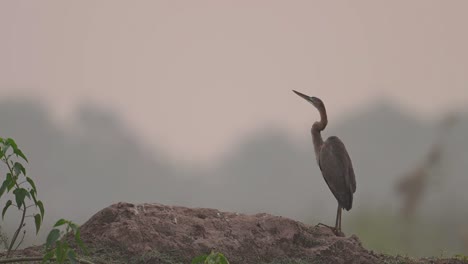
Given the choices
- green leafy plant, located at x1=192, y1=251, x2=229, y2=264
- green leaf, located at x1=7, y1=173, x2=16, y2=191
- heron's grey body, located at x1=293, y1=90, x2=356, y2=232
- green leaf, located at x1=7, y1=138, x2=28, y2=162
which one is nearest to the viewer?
green leafy plant, located at x1=192, y1=251, x2=229, y2=264

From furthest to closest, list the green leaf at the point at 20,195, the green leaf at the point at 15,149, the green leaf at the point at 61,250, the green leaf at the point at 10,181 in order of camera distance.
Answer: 1. the green leaf at the point at 20,195
2. the green leaf at the point at 10,181
3. the green leaf at the point at 15,149
4. the green leaf at the point at 61,250

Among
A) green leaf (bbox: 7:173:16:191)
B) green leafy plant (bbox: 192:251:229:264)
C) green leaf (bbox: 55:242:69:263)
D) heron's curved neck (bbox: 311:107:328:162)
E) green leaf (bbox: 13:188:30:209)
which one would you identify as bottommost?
green leaf (bbox: 55:242:69:263)

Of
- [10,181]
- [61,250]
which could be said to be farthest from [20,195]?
[61,250]

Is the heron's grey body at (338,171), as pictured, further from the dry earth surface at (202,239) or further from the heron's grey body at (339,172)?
the dry earth surface at (202,239)

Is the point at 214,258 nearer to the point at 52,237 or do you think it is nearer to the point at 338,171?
the point at 52,237

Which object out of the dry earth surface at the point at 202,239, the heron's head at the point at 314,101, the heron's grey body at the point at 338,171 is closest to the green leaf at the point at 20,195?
the dry earth surface at the point at 202,239

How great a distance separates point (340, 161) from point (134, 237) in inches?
115

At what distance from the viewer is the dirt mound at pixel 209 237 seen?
23.9ft

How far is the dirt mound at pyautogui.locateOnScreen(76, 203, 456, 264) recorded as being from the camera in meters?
7.27

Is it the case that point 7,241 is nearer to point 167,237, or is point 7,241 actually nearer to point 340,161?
point 167,237

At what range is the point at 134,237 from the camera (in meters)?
7.27

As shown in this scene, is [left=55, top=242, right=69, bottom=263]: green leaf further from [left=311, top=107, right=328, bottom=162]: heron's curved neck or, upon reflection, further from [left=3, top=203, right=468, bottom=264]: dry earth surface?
[left=311, top=107, right=328, bottom=162]: heron's curved neck

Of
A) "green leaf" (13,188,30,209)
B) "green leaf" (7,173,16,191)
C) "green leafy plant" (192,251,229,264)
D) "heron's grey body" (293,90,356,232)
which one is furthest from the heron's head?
"green leafy plant" (192,251,229,264)

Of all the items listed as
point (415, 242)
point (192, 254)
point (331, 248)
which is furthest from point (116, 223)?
point (415, 242)
